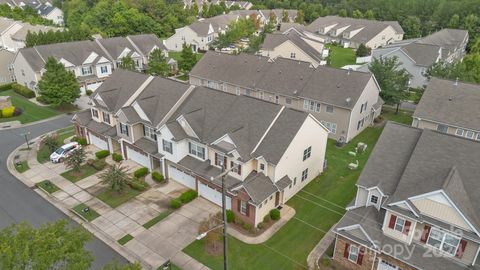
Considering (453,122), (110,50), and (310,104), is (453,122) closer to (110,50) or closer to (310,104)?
(310,104)

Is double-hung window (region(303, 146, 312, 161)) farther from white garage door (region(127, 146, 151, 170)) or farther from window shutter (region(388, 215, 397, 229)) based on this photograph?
white garage door (region(127, 146, 151, 170))

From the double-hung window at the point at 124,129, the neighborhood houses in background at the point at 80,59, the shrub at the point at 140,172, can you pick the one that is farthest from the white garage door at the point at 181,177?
the neighborhood houses in background at the point at 80,59

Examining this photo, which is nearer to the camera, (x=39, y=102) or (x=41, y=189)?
(x=41, y=189)

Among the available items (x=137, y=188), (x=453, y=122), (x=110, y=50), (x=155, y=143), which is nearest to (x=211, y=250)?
(x=137, y=188)

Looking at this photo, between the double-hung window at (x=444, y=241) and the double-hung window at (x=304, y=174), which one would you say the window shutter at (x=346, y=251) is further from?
the double-hung window at (x=304, y=174)

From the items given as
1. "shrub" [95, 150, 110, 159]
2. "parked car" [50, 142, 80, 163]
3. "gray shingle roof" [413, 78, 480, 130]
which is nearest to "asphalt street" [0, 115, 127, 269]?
"parked car" [50, 142, 80, 163]
